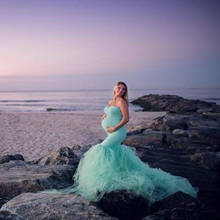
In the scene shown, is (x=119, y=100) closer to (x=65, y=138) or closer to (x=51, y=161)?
(x=51, y=161)

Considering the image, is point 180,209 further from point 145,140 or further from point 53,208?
point 145,140

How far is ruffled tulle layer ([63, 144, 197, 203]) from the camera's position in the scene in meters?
4.54

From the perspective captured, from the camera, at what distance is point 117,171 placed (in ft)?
15.8

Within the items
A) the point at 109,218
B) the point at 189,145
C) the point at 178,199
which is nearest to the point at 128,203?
the point at 109,218

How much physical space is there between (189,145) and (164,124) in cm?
407

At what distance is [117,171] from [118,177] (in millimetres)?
166

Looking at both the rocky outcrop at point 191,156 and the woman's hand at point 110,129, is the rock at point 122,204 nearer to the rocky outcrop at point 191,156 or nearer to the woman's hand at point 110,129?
the rocky outcrop at point 191,156

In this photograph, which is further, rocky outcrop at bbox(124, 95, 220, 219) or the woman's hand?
rocky outcrop at bbox(124, 95, 220, 219)

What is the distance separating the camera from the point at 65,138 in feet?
49.5

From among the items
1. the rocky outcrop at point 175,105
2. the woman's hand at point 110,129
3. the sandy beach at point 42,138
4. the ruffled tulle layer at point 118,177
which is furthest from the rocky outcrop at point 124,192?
the rocky outcrop at point 175,105

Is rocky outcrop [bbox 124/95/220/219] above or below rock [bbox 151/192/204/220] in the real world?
below

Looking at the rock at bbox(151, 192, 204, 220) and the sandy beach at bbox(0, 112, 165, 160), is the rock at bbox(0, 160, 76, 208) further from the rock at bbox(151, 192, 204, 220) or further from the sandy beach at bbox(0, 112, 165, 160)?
the sandy beach at bbox(0, 112, 165, 160)

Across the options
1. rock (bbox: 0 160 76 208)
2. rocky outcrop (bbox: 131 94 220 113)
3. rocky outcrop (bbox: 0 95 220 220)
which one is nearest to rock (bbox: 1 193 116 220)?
rocky outcrop (bbox: 0 95 220 220)

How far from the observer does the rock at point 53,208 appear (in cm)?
404
